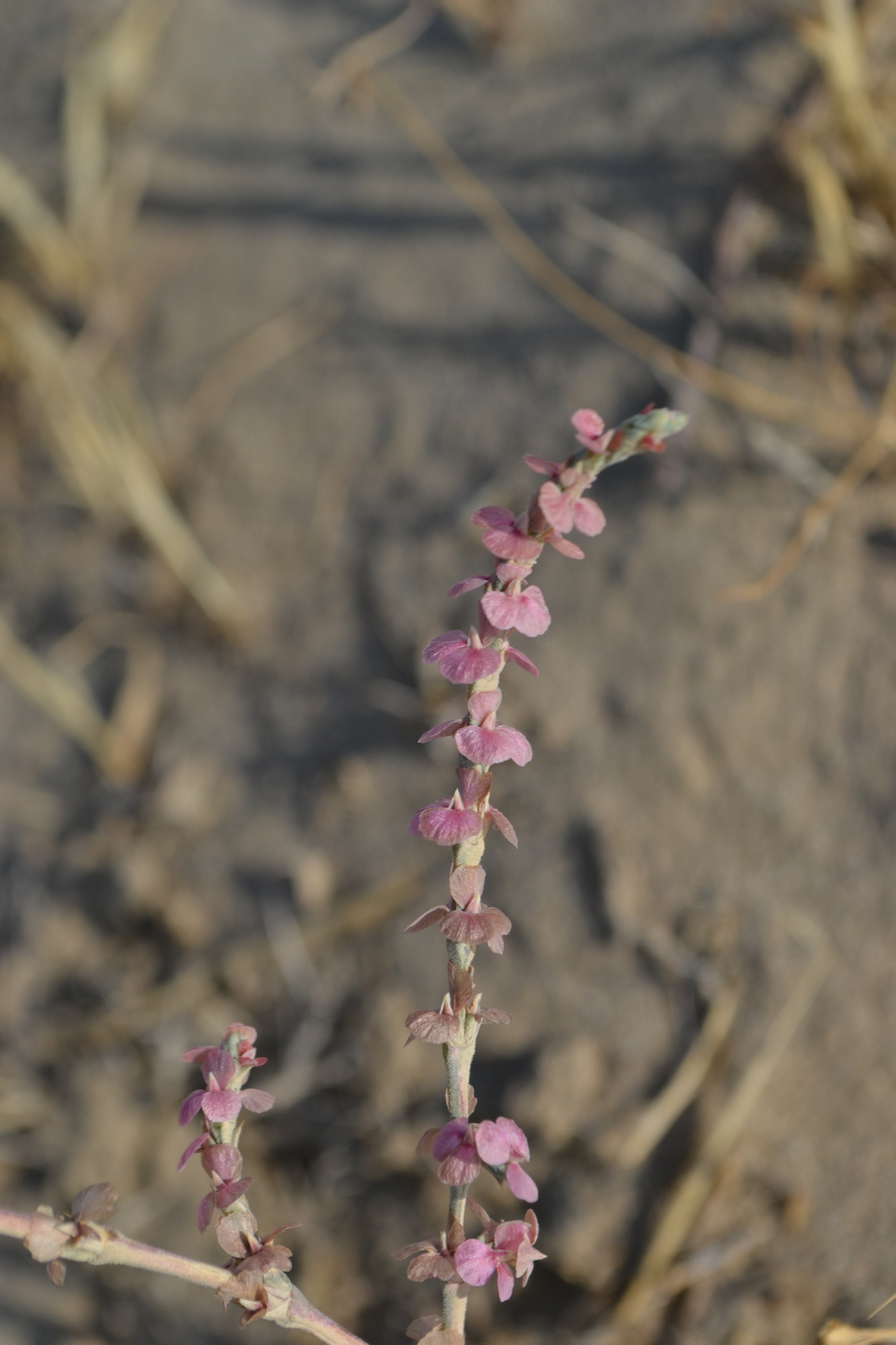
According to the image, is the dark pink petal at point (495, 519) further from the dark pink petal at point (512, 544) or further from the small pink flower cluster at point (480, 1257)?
the small pink flower cluster at point (480, 1257)

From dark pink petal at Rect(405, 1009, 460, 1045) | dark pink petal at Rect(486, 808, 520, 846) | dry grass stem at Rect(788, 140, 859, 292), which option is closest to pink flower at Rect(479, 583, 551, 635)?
dark pink petal at Rect(486, 808, 520, 846)

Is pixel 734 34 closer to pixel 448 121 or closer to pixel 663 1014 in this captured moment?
pixel 448 121

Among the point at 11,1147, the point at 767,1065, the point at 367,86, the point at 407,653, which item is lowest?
the point at 767,1065

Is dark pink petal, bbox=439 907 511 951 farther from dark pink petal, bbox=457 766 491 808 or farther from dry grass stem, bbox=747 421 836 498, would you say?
dry grass stem, bbox=747 421 836 498

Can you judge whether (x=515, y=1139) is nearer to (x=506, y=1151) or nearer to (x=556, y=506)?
(x=506, y=1151)

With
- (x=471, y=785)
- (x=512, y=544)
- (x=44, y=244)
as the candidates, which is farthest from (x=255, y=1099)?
(x=44, y=244)

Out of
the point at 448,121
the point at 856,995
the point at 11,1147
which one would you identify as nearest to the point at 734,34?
the point at 448,121
